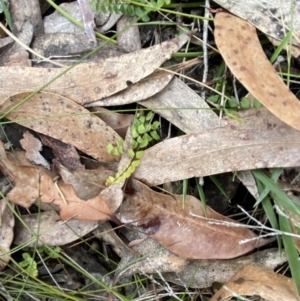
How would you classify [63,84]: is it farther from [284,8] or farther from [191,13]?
[284,8]

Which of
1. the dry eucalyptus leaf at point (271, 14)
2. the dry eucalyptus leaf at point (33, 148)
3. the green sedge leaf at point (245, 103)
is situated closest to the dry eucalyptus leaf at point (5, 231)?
the dry eucalyptus leaf at point (33, 148)

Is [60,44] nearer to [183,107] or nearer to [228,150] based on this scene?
[183,107]

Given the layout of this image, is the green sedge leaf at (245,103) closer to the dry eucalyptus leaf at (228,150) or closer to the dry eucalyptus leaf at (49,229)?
the dry eucalyptus leaf at (228,150)

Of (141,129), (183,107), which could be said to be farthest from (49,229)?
(183,107)

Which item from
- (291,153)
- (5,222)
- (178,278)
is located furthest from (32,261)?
(291,153)

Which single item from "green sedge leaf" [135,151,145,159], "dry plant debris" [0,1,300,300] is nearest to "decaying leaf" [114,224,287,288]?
"dry plant debris" [0,1,300,300]

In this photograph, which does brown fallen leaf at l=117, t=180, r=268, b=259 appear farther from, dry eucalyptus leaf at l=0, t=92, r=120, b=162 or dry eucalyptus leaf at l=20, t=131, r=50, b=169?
dry eucalyptus leaf at l=20, t=131, r=50, b=169
